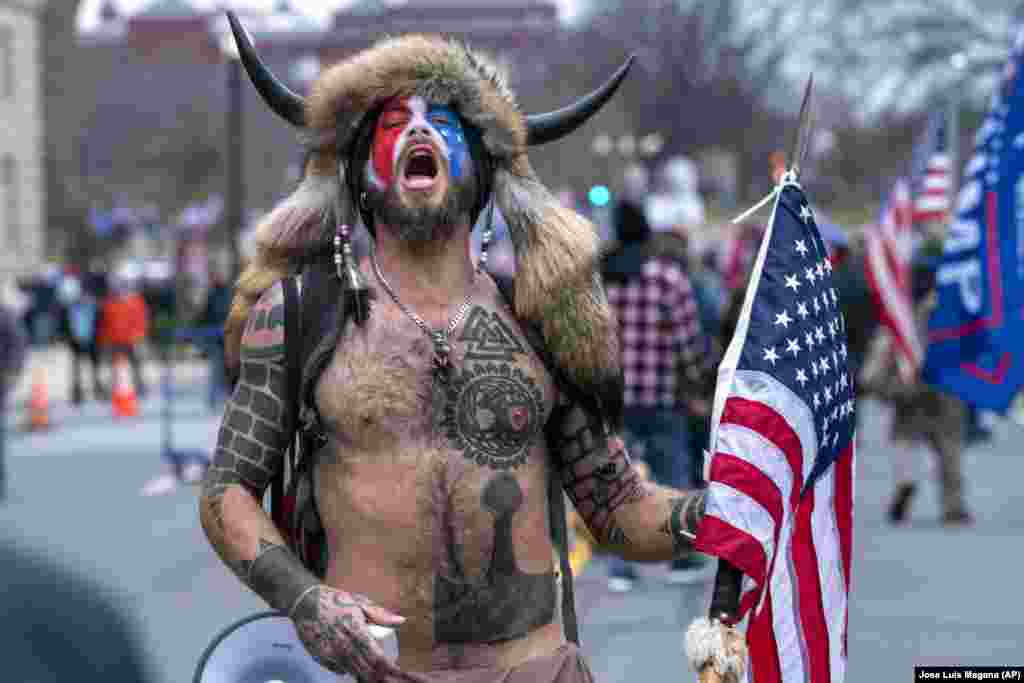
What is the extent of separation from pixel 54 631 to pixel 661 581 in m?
9.23

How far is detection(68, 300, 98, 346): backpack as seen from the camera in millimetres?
28828

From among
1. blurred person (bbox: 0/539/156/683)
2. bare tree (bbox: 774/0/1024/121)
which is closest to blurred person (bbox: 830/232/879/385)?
blurred person (bbox: 0/539/156/683)

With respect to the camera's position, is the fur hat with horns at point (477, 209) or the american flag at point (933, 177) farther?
the american flag at point (933, 177)

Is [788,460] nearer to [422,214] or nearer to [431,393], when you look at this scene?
[431,393]

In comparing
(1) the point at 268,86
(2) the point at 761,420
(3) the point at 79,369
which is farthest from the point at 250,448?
(3) the point at 79,369

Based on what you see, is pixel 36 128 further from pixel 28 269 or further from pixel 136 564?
pixel 136 564

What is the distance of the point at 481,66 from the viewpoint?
4441 mm

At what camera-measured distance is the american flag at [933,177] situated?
14477mm

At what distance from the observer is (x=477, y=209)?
4.34 metres

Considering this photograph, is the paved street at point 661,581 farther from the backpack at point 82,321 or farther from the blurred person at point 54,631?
the backpack at point 82,321

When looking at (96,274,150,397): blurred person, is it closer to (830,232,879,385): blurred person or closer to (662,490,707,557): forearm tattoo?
(830,232,879,385): blurred person

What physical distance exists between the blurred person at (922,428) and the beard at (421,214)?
31.7 feet

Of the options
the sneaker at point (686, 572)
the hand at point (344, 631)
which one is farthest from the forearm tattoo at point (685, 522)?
the sneaker at point (686, 572)

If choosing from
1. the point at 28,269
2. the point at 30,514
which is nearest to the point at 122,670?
the point at 30,514
